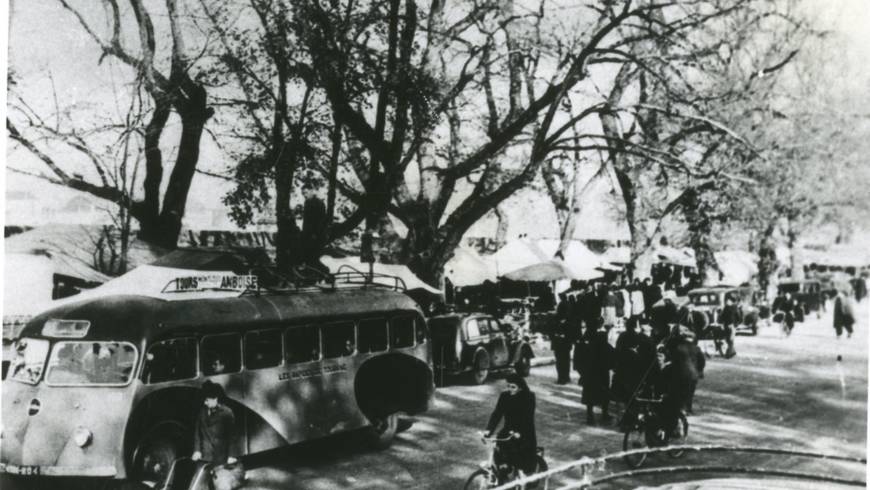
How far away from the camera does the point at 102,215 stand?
5672mm

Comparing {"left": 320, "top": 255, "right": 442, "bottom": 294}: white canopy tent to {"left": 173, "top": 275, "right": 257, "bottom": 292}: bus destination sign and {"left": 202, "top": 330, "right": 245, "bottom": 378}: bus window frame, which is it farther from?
{"left": 202, "top": 330, "right": 245, "bottom": 378}: bus window frame

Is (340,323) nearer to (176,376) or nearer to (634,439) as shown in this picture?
(176,376)

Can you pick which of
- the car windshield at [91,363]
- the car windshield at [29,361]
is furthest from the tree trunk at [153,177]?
the car windshield at [29,361]

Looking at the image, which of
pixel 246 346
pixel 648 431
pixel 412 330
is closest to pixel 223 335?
pixel 246 346

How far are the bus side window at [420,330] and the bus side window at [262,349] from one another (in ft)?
6.46

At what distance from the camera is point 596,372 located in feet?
29.2

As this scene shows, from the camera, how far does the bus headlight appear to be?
17.1 feet

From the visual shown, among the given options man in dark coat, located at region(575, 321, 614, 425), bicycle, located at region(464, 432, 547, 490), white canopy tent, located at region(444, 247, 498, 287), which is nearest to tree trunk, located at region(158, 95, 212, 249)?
bicycle, located at region(464, 432, 547, 490)

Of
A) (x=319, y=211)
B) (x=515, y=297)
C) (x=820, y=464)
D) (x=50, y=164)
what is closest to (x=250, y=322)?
(x=319, y=211)

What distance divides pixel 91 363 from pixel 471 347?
461 cm

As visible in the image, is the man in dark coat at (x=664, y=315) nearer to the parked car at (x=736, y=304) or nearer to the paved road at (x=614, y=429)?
the parked car at (x=736, y=304)

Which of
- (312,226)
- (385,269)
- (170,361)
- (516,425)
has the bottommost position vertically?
(516,425)

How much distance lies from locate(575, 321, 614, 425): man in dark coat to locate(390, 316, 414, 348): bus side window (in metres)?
2.03

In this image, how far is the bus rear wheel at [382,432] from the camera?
25.0 ft
